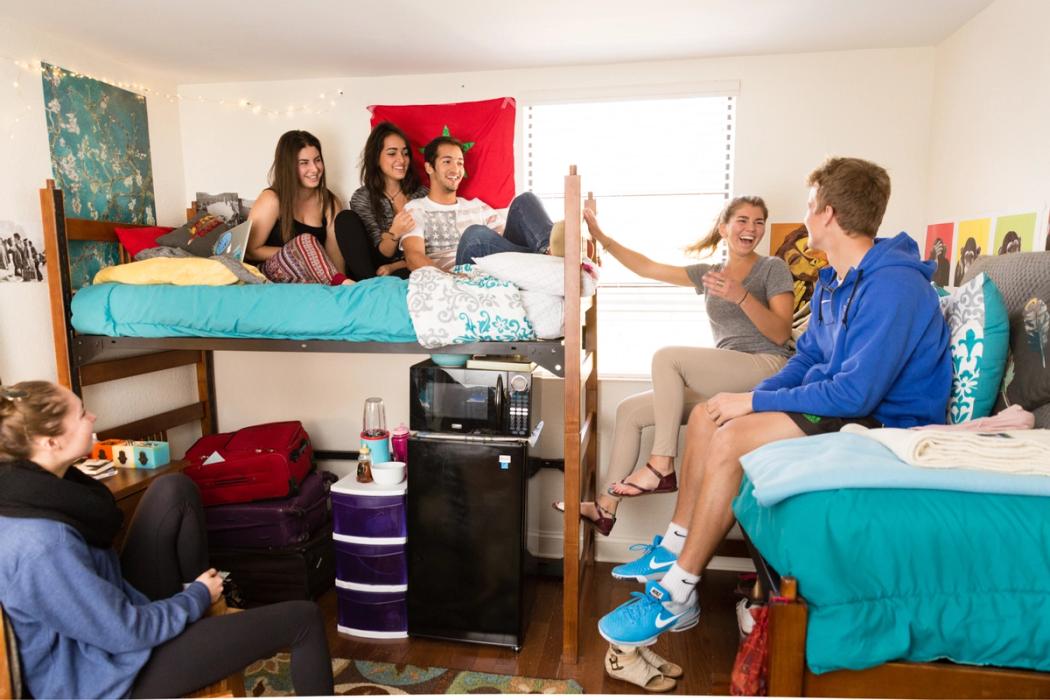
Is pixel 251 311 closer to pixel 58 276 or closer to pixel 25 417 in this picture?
pixel 58 276

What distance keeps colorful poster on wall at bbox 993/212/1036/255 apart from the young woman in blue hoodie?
2312 mm

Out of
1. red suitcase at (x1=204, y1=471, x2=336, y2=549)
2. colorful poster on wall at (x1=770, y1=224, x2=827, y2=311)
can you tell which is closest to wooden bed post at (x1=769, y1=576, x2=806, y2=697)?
colorful poster on wall at (x1=770, y1=224, x2=827, y2=311)

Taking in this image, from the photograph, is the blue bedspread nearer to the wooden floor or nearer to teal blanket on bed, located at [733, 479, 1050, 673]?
teal blanket on bed, located at [733, 479, 1050, 673]

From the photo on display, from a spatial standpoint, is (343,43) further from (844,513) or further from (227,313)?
(844,513)

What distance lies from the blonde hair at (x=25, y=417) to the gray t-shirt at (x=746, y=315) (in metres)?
2.14

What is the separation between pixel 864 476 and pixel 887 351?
516 millimetres

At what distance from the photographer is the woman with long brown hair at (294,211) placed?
267cm

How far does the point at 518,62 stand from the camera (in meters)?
2.86

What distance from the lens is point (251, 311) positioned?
2.33 m

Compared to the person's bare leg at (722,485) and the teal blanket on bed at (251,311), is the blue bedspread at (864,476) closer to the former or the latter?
the person's bare leg at (722,485)

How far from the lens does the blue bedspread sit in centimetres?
132

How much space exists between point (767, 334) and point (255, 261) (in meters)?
2.07

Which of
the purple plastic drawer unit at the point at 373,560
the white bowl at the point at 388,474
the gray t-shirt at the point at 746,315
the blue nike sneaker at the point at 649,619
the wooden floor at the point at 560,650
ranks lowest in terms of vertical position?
the wooden floor at the point at 560,650

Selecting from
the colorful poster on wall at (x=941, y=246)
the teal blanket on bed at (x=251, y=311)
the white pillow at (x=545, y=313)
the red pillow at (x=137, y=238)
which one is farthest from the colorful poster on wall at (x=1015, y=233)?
the red pillow at (x=137, y=238)
